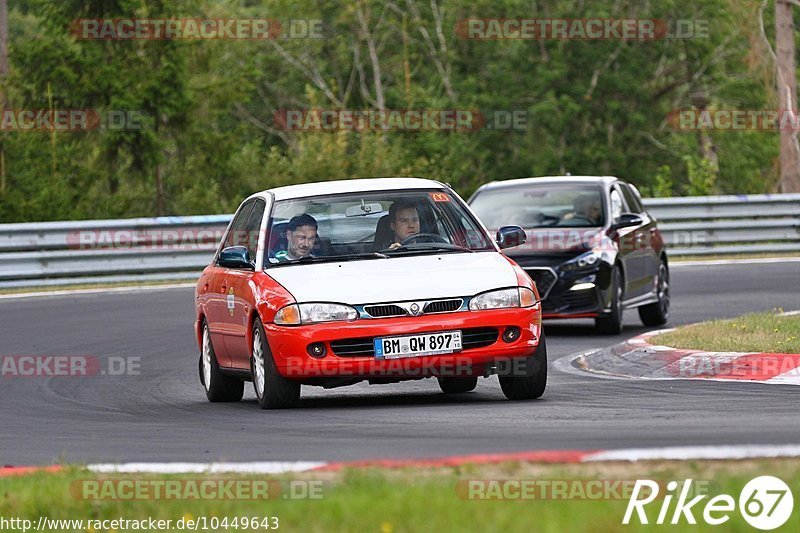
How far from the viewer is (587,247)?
17531 millimetres

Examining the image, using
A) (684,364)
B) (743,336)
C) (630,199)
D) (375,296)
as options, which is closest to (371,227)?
(375,296)

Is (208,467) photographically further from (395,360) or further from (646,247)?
(646,247)

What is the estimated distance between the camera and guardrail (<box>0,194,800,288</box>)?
2608 cm

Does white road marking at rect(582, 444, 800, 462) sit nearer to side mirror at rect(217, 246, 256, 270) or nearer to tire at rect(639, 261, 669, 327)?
side mirror at rect(217, 246, 256, 270)

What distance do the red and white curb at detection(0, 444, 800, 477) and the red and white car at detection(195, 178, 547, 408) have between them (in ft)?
10.2

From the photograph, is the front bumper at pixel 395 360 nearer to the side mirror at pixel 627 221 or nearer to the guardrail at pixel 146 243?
the side mirror at pixel 627 221

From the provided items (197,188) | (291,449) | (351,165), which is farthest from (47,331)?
(197,188)

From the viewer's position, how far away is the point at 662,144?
56.7m

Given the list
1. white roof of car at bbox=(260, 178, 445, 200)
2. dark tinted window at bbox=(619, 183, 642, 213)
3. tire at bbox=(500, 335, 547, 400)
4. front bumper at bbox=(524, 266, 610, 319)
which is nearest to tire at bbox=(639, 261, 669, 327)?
dark tinted window at bbox=(619, 183, 642, 213)

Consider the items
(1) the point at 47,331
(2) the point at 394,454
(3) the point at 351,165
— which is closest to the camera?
(2) the point at 394,454

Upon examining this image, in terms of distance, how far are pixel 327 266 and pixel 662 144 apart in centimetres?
4625

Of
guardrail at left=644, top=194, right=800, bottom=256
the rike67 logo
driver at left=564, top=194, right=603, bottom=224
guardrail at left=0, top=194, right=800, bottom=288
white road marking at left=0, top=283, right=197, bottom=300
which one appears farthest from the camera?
guardrail at left=644, top=194, right=800, bottom=256

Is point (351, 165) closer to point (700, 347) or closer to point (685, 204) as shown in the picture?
point (685, 204)

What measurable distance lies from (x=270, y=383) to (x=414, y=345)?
104cm
